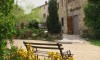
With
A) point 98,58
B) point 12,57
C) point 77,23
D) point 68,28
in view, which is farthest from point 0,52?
point 68,28

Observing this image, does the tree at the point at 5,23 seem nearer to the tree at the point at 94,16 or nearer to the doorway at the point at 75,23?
the tree at the point at 94,16

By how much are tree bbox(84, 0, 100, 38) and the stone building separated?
139 inches

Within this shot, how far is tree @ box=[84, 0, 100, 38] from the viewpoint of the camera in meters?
26.9

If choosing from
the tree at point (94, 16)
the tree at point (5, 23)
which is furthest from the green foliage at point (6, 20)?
the tree at point (94, 16)

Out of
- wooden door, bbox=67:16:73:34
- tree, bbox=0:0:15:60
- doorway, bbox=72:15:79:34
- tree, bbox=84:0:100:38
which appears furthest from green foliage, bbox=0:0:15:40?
wooden door, bbox=67:16:73:34

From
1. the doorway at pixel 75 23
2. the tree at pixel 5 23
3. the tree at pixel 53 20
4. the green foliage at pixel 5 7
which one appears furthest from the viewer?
the doorway at pixel 75 23

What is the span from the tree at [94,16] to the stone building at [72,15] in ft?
11.6

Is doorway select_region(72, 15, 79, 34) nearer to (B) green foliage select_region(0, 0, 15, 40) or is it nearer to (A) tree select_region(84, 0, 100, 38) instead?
(A) tree select_region(84, 0, 100, 38)

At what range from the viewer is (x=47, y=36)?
29375mm

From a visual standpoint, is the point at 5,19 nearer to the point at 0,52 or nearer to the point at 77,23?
the point at 0,52

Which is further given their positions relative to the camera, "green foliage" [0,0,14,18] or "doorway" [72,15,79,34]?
"doorway" [72,15,79,34]

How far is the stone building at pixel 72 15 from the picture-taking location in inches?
1277

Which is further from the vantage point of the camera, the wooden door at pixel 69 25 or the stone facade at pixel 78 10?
the wooden door at pixel 69 25

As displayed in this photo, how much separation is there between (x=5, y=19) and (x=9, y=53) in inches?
40.5
